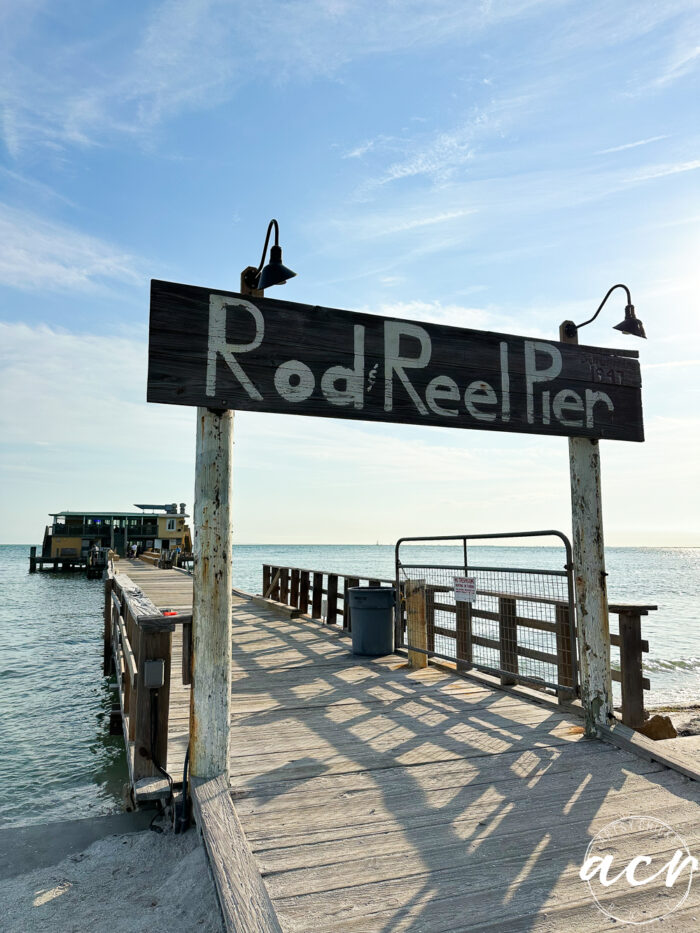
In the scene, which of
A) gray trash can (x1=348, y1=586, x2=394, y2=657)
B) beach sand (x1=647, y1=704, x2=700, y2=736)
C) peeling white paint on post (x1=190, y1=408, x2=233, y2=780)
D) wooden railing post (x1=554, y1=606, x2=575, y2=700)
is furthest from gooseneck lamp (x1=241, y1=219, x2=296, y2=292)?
beach sand (x1=647, y1=704, x2=700, y2=736)

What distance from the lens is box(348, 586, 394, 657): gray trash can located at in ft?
26.3

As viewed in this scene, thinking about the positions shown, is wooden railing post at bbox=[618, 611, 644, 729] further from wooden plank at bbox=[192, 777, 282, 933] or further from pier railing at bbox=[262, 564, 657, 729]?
wooden plank at bbox=[192, 777, 282, 933]

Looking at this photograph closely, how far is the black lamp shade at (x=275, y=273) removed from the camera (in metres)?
3.88

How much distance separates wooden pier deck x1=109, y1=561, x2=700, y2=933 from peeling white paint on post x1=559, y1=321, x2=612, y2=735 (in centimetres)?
32

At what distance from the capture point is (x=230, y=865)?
2.77 meters

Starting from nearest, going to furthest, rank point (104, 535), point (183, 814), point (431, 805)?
point (431, 805), point (183, 814), point (104, 535)

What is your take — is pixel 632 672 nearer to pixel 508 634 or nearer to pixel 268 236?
pixel 508 634

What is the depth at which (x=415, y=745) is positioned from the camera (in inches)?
179

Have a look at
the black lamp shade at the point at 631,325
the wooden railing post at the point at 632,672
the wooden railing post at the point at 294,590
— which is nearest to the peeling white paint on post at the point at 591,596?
the wooden railing post at the point at 632,672

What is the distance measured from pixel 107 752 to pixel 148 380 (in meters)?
6.86

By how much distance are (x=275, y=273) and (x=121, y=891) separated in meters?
3.69

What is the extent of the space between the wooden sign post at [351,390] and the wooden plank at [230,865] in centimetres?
30

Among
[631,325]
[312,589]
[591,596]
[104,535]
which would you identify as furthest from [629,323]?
[104,535]

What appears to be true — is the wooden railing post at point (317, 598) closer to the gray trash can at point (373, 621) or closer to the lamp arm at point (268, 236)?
the gray trash can at point (373, 621)
